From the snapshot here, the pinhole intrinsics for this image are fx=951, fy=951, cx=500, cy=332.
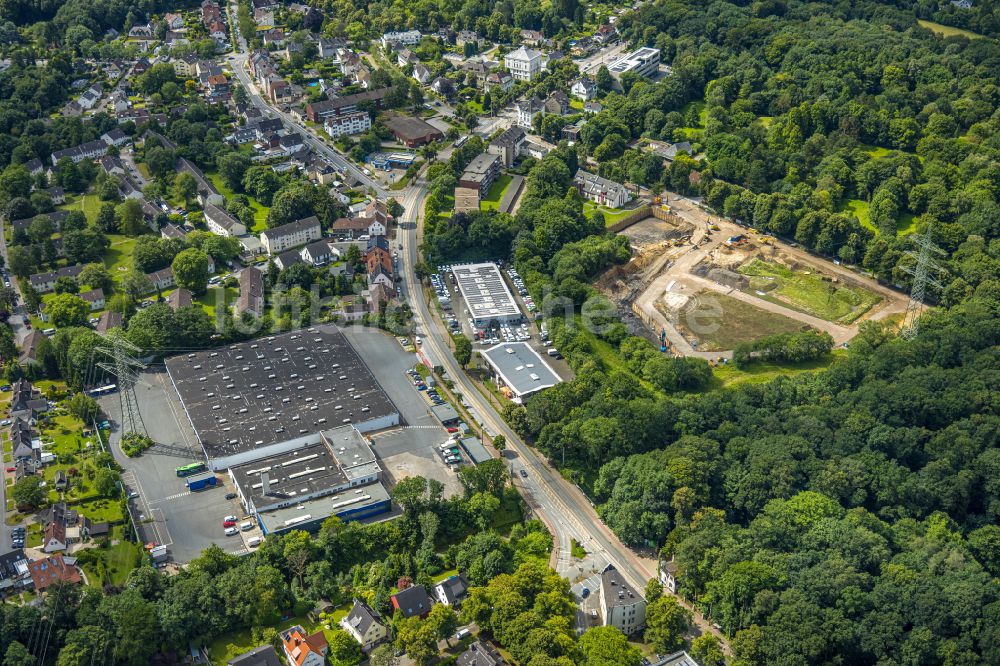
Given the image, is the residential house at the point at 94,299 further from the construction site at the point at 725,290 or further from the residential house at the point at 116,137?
the construction site at the point at 725,290

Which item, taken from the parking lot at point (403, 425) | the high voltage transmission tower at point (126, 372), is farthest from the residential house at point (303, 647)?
the high voltage transmission tower at point (126, 372)

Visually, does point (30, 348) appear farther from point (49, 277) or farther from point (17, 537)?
point (17, 537)

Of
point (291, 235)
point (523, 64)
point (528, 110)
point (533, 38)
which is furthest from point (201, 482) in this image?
point (533, 38)

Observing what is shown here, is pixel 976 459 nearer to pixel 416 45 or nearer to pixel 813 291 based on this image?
pixel 813 291

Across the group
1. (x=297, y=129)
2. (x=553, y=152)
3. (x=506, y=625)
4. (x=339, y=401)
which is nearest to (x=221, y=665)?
(x=506, y=625)

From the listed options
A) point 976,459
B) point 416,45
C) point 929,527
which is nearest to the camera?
point 929,527

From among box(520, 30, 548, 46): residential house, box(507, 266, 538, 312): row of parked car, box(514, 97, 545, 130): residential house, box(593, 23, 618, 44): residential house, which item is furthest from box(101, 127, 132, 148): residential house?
box(593, 23, 618, 44): residential house

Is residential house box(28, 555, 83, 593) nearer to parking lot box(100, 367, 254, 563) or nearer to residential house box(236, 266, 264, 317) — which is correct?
parking lot box(100, 367, 254, 563)
